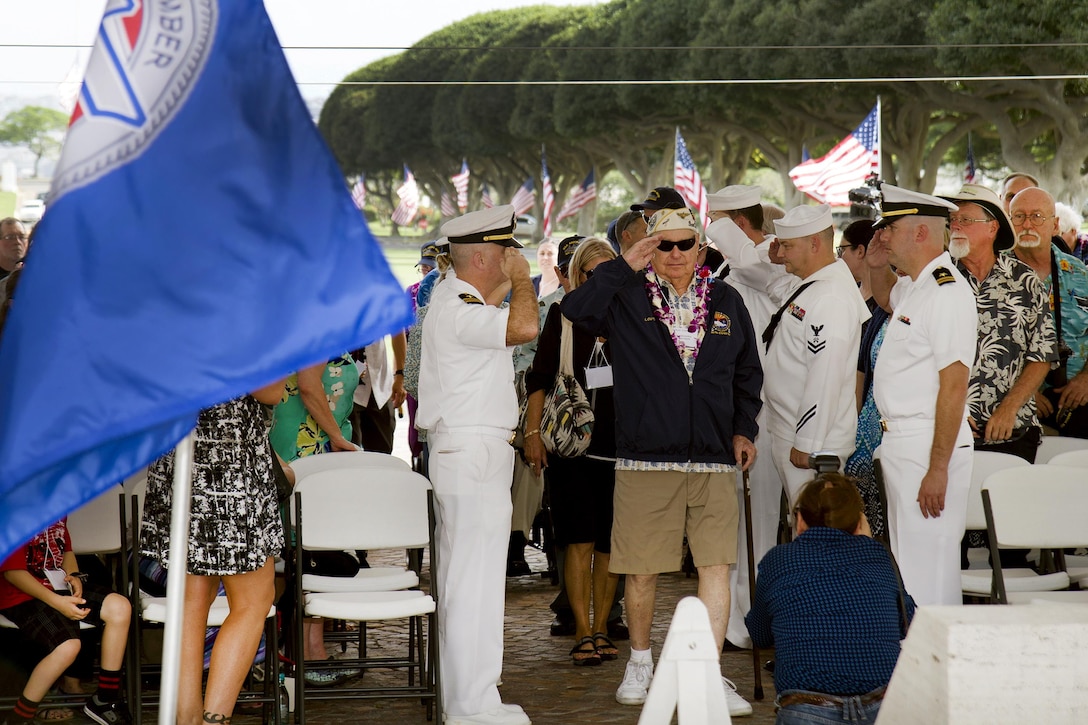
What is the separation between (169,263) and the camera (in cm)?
285

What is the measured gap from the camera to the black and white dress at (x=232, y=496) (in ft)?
15.4

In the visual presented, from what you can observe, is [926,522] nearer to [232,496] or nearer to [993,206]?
[993,206]

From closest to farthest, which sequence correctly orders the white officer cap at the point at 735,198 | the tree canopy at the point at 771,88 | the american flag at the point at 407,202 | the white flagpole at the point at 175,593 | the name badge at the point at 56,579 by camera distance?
the white flagpole at the point at 175,593
the name badge at the point at 56,579
the white officer cap at the point at 735,198
the tree canopy at the point at 771,88
the american flag at the point at 407,202

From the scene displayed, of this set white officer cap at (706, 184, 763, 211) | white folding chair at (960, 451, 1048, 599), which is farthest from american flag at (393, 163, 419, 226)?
white folding chair at (960, 451, 1048, 599)

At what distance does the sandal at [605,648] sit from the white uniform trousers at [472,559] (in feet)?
3.37

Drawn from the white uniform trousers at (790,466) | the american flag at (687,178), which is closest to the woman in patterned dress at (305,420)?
the white uniform trousers at (790,466)

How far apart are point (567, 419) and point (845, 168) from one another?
687 inches

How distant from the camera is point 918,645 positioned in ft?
11.4

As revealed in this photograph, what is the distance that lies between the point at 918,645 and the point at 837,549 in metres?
0.83

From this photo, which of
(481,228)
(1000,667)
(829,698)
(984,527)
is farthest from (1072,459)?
(1000,667)

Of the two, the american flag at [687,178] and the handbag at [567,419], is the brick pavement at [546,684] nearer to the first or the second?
the handbag at [567,419]

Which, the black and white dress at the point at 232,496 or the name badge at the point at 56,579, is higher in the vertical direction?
the black and white dress at the point at 232,496

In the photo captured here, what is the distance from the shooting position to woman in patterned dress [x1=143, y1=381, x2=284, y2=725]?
15.4 ft

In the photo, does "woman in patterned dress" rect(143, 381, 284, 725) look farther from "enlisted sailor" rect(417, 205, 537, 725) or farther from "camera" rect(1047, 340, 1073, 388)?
"camera" rect(1047, 340, 1073, 388)
